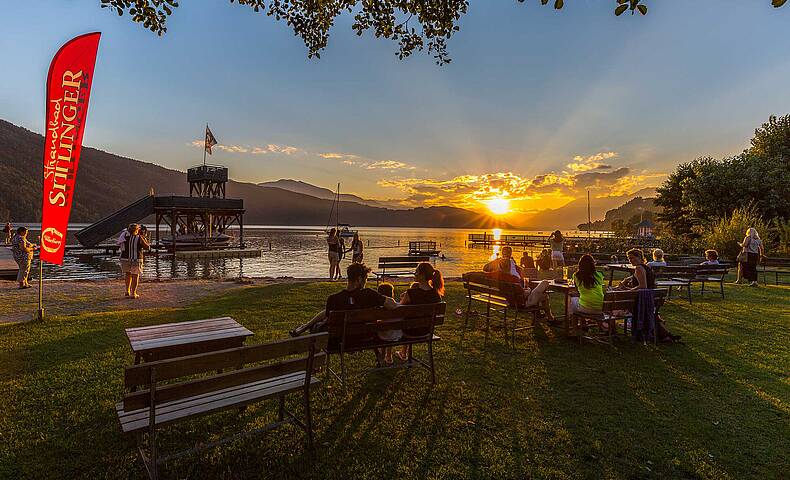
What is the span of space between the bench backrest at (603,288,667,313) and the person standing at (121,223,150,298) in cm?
1097

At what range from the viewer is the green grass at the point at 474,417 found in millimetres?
3115

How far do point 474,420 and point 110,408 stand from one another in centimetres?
364

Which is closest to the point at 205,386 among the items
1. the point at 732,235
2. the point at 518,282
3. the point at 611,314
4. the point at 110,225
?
the point at 518,282

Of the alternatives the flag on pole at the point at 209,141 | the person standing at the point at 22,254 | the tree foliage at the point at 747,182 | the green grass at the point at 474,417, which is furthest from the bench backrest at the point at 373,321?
the flag on pole at the point at 209,141

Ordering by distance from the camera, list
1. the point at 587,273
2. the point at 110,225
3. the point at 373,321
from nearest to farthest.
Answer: the point at 373,321 < the point at 587,273 < the point at 110,225

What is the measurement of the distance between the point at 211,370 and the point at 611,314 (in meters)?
6.07

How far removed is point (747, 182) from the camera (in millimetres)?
27609

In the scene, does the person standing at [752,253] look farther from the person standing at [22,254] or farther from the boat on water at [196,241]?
the boat on water at [196,241]

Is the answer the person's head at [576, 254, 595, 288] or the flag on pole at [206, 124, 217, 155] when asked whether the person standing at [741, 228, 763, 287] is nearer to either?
the person's head at [576, 254, 595, 288]

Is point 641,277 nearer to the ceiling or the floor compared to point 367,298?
nearer to the ceiling

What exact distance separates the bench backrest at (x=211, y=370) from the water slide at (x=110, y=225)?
36403mm

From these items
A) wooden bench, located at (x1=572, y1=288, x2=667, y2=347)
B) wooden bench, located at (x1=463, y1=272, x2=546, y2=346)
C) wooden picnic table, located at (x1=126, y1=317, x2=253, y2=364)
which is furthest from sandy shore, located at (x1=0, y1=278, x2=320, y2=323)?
wooden bench, located at (x1=572, y1=288, x2=667, y2=347)

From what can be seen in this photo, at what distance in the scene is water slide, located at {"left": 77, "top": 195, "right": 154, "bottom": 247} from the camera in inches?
1303

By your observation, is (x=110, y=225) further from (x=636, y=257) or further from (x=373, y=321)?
(x=636, y=257)
